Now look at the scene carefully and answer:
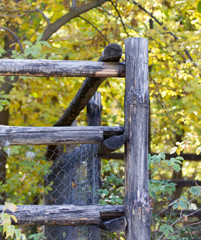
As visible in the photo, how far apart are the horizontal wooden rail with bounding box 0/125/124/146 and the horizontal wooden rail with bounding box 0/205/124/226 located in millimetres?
433

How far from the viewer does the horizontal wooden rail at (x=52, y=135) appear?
7.18 feet

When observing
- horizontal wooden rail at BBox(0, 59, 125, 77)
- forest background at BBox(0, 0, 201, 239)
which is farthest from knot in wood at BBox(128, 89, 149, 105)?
forest background at BBox(0, 0, 201, 239)

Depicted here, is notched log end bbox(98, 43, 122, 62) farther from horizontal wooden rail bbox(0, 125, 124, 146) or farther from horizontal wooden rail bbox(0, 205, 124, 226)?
horizontal wooden rail bbox(0, 205, 124, 226)

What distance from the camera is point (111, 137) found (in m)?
2.24

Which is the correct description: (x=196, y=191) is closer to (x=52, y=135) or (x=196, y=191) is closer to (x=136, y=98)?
(x=136, y=98)

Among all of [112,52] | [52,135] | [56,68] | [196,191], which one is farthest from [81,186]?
[112,52]

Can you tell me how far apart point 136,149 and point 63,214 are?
25.6 inches

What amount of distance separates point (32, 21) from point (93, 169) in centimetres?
413

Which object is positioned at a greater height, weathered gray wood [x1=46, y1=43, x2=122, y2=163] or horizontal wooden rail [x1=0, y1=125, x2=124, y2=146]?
weathered gray wood [x1=46, y1=43, x2=122, y2=163]

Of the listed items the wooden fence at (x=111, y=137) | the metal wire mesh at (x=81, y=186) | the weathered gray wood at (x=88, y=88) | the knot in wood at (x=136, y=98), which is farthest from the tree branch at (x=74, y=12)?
the knot in wood at (x=136, y=98)

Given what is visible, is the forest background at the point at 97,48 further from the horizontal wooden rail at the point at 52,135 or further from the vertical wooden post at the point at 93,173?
the horizontal wooden rail at the point at 52,135

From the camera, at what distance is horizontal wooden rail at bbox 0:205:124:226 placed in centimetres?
214

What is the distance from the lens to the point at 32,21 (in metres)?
6.18

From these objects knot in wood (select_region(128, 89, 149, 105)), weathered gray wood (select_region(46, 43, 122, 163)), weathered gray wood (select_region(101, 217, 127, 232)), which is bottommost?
weathered gray wood (select_region(101, 217, 127, 232))
